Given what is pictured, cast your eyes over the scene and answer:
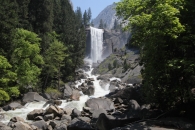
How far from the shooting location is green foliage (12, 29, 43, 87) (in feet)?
96.6

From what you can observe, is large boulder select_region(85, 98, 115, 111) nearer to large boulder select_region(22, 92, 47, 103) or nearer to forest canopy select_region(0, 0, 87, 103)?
large boulder select_region(22, 92, 47, 103)

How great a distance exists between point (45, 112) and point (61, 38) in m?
30.6

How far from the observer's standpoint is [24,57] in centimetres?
3122

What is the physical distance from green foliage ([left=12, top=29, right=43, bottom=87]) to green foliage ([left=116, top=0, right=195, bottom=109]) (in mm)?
A: 18805

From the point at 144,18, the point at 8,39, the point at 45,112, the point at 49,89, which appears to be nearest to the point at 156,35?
the point at 144,18

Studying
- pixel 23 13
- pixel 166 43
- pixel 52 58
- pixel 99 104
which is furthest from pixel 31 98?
pixel 166 43

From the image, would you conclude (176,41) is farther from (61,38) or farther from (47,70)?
(61,38)

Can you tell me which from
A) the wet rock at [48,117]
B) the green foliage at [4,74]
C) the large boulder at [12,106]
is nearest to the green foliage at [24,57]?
the green foliage at [4,74]

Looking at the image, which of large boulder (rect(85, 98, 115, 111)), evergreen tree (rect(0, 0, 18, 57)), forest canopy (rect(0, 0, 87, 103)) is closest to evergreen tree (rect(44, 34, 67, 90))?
forest canopy (rect(0, 0, 87, 103))

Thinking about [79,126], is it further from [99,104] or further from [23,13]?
[23,13]

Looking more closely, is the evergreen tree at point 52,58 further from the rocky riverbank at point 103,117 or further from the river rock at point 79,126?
the river rock at point 79,126

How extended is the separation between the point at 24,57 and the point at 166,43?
22554 millimetres

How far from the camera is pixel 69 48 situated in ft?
162

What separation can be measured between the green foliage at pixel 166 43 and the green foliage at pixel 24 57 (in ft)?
61.7
